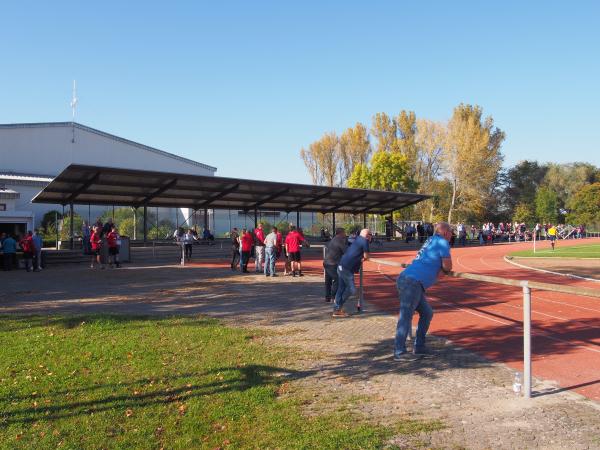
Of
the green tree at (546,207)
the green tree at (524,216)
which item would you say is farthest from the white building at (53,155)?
the green tree at (546,207)

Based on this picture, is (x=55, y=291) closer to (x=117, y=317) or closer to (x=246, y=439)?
(x=117, y=317)

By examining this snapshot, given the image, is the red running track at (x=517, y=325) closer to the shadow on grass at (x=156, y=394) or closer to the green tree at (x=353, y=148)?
the shadow on grass at (x=156, y=394)

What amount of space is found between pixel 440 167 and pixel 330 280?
185ft

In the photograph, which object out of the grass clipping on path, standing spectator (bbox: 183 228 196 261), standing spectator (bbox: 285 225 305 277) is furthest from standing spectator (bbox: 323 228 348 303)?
standing spectator (bbox: 183 228 196 261)

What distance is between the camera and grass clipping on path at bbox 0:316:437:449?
175 inches

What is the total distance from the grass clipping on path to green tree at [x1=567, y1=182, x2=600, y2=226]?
72.9 metres

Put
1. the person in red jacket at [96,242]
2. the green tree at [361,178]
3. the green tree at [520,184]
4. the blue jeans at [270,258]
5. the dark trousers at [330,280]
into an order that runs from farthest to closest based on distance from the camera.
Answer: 1. the green tree at [520,184]
2. the green tree at [361,178]
3. the person in red jacket at [96,242]
4. the blue jeans at [270,258]
5. the dark trousers at [330,280]

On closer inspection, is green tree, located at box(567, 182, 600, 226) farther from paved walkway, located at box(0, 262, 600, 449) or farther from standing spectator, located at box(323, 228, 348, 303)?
standing spectator, located at box(323, 228, 348, 303)

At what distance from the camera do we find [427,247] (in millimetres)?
6594

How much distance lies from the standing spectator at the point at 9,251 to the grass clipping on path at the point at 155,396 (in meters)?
14.6

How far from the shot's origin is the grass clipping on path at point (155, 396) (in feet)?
14.6

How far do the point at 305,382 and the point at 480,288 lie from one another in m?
10.6

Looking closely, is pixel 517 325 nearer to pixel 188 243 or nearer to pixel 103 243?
pixel 103 243

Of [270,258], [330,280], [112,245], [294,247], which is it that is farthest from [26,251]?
[330,280]
